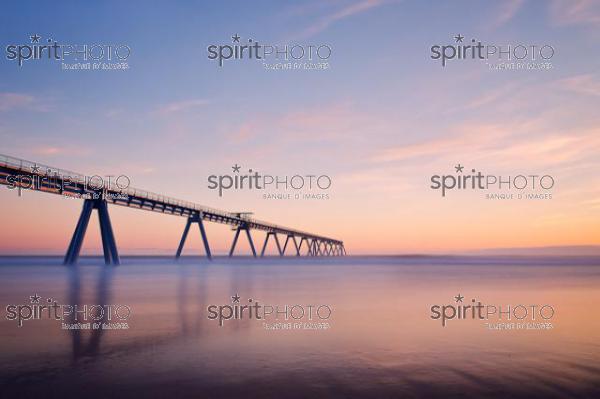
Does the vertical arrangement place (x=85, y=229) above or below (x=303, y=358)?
above

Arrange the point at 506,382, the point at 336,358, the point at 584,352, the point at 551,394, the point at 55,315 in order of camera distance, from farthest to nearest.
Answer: the point at 55,315, the point at 584,352, the point at 336,358, the point at 506,382, the point at 551,394

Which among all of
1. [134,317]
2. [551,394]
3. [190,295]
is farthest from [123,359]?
[190,295]

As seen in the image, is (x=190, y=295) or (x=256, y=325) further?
(x=190, y=295)

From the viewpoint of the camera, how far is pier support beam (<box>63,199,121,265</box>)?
1535 inches

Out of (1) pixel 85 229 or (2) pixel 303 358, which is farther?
(1) pixel 85 229

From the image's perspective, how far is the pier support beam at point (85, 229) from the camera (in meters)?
39.0

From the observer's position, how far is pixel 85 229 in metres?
39.2

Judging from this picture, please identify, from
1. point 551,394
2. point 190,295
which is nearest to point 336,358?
point 551,394

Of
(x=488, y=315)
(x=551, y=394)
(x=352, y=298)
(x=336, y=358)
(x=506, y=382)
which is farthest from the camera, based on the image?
(x=352, y=298)

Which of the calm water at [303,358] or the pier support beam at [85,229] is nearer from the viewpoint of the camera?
the calm water at [303,358]

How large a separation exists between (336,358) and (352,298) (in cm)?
1014

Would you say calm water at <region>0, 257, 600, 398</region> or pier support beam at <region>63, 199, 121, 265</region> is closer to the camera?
calm water at <region>0, 257, 600, 398</region>

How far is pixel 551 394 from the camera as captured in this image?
5.53 meters

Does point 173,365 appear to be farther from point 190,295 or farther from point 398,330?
point 190,295
